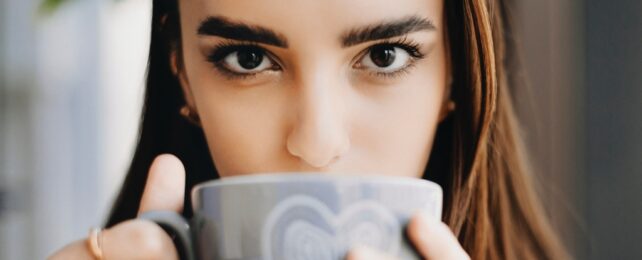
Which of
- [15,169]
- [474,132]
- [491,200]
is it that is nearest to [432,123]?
[474,132]

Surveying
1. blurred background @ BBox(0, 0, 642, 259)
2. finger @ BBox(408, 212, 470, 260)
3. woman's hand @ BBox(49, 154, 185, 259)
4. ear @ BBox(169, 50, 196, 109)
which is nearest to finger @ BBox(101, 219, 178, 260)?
woman's hand @ BBox(49, 154, 185, 259)

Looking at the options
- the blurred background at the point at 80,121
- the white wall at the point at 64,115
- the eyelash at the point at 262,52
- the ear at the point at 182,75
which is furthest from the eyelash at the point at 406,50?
the white wall at the point at 64,115

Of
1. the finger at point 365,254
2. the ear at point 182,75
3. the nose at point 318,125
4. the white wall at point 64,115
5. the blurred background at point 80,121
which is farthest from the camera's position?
the white wall at point 64,115

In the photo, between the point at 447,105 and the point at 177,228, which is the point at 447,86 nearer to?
the point at 447,105

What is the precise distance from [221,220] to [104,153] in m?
0.62

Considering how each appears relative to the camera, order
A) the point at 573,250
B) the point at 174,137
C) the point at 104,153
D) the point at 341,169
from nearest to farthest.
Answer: the point at 341,169 → the point at 174,137 → the point at 573,250 → the point at 104,153

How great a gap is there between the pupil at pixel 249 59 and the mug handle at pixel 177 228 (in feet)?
0.51

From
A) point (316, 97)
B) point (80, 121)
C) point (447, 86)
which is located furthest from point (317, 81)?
point (80, 121)

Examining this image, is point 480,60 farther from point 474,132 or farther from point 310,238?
point 310,238

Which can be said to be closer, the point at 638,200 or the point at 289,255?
the point at 289,255

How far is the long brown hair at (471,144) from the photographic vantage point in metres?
0.49

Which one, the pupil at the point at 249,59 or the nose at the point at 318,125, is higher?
the pupil at the point at 249,59

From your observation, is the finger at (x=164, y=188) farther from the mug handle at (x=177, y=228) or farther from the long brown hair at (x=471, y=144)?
the long brown hair at (x=471, y=144)

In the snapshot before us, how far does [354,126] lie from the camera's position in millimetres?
445
